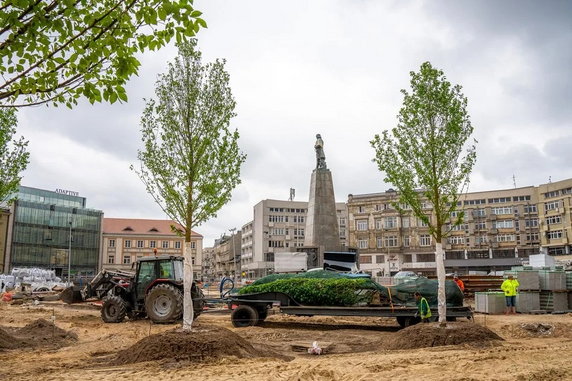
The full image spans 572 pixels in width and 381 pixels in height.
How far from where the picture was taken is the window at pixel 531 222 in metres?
77.9

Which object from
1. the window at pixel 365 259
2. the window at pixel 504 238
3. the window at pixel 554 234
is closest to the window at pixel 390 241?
the window at pixel 365 259

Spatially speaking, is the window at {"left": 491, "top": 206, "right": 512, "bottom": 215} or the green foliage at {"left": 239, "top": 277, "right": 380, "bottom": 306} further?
the window at {"left": 491, "top": 206, "right": 512, "bottom": 215}

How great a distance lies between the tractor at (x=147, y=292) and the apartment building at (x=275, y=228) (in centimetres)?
7223

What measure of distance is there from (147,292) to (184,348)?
28.3 ft

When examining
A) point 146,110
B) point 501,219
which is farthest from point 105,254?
point 146,110

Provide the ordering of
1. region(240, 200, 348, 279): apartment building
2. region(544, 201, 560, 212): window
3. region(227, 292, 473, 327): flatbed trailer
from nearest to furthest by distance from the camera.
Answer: region(227, 292, 473, 327): flatbed trailer, region(544, 201, 560, 212): window, region(240, 200, 348, 279): apartment building

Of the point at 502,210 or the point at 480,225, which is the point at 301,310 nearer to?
the point at 480,225

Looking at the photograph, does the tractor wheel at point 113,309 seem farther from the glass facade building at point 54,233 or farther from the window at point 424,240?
the glass facade building at point 54,233

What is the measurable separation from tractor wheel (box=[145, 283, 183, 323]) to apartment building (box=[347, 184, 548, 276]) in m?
59.1

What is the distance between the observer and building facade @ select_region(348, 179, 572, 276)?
240 feet

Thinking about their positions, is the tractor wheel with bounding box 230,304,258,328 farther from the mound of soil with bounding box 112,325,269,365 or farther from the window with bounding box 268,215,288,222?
the window with bounding box 268,215,288,222

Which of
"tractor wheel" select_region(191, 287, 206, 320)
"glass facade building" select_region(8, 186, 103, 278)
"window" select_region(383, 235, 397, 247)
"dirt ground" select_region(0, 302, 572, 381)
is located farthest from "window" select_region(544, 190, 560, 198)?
"glass facade building" select_region(8, 186, 103, 278)

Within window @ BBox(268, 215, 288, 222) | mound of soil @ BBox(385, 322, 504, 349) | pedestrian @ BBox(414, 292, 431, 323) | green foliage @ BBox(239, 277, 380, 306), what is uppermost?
window @ BBox(268, 215, 288, 222)

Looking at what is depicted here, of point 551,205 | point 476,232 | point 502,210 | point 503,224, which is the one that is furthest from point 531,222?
point 476,232
